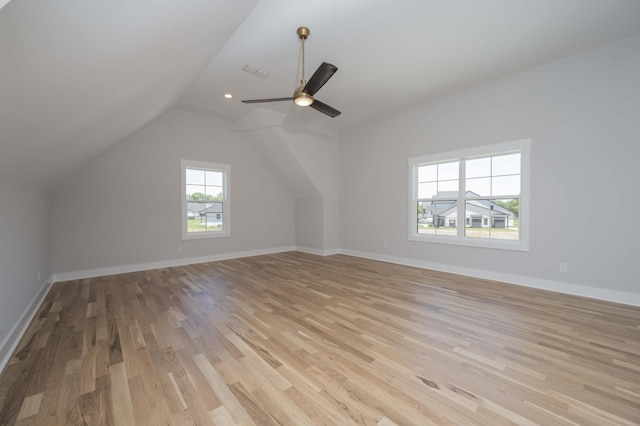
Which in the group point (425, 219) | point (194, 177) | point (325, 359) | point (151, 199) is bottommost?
point (325, 359)

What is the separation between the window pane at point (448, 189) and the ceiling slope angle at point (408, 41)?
5.14 ft

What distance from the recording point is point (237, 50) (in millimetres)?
3170

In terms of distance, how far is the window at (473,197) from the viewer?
3.89m

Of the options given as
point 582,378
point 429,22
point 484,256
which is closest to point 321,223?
point 484,256

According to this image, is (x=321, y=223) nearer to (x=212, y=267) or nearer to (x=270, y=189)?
(x=270, y=189)

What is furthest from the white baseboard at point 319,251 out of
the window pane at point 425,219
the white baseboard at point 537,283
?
the window pane at point 425,219

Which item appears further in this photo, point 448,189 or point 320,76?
point 448,189

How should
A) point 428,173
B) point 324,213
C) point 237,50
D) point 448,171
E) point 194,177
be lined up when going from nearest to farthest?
point 237,50 < point 448,171 < point 428,173 < point 194,177 < point 324,213

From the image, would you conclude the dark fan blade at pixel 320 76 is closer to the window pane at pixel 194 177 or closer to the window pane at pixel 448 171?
the window pane at pixel 448 171

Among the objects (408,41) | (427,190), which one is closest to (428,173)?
(427,190)

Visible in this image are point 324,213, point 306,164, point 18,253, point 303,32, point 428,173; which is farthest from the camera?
point 324,213

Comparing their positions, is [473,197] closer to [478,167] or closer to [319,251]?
[478,167]

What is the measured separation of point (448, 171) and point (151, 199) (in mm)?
5657

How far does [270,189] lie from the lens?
259 inches
